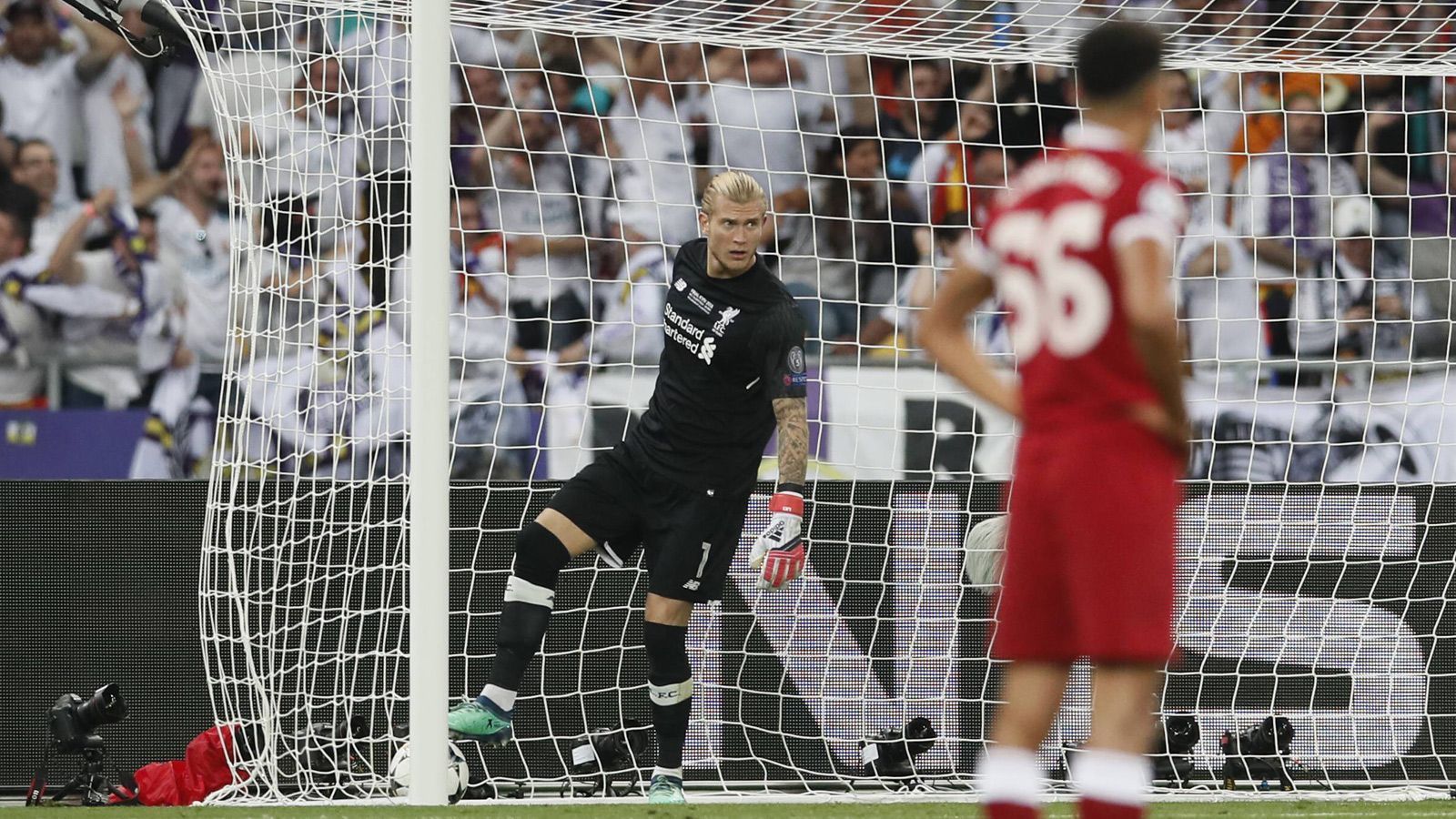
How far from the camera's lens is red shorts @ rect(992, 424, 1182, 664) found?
8.46ft

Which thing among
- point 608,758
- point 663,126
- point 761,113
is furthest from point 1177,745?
point 663,126

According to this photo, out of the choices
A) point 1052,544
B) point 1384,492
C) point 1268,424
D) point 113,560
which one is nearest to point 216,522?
point 113,560

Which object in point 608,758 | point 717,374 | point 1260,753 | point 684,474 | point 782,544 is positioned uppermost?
point 717,374

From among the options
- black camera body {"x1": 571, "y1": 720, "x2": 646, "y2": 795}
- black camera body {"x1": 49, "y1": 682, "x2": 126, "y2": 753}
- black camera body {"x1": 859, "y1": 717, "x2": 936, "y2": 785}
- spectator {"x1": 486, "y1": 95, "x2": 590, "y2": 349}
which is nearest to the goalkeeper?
black camera body {"x1": 571, "y1": 720, "x2": 646, "y2": 795}

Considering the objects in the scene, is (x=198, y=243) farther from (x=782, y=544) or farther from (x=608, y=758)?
(x=782, y=544)

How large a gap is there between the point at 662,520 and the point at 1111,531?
2902 mm

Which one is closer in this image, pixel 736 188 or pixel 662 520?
pixel 736 188

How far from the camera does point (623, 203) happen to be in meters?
8.74

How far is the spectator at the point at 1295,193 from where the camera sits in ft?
28.0

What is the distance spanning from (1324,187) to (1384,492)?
2612mm

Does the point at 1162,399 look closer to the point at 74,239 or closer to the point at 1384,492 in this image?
the point at 1384,492

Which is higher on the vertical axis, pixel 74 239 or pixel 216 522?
pixel 74 239

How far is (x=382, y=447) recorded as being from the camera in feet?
25.4

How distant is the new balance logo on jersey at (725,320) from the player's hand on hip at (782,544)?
57 cm
